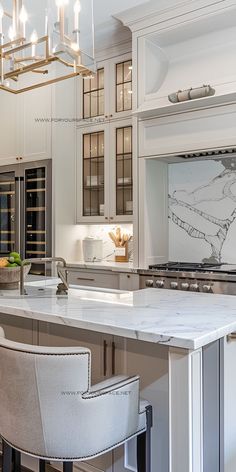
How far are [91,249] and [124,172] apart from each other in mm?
889

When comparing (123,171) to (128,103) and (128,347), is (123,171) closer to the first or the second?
(128,103)

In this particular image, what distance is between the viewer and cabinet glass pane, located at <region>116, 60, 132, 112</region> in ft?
13.2

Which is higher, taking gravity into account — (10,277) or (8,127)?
(8,127)

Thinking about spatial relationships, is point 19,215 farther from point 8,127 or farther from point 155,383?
point 155,383

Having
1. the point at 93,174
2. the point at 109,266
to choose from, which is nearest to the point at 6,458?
the point at 109,266

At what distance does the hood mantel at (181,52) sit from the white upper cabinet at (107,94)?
1.47 ft

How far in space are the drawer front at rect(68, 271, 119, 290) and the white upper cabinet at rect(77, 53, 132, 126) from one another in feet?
5.06

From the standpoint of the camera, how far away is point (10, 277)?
2.37 metres

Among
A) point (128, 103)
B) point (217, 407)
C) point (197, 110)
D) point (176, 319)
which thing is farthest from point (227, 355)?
point (128, 103)

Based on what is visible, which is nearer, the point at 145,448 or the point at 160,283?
the point at 145,448

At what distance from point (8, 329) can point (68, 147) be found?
2528 mm

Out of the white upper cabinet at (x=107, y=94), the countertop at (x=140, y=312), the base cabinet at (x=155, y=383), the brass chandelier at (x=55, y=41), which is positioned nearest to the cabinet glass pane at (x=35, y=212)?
the white upper cabinet at (x=107, y=94)

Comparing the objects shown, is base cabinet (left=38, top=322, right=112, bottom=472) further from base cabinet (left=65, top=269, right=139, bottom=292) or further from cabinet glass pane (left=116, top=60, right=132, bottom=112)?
cabinet glass pane (left=116, top=60, right=132, bottom=112)

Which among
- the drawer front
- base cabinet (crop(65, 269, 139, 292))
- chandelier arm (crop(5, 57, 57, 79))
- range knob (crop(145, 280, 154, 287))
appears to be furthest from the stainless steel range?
chandelier arm (crop(5, 57, 57, 79))
